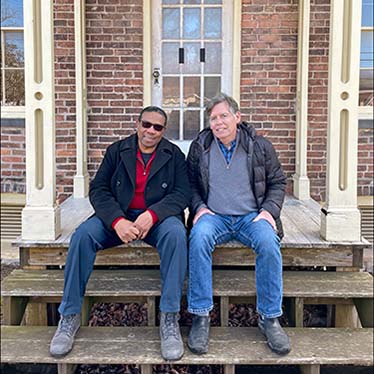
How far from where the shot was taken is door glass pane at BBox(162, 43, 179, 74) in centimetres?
486

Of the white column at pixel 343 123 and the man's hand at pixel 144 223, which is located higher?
the white column at pixel 343 123

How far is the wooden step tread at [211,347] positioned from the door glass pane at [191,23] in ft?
9.71

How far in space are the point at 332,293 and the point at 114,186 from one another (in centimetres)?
141

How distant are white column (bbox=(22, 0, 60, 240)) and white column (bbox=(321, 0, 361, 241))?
1.72 meters

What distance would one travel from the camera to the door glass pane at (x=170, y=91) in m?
4.92

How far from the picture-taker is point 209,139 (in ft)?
10.0

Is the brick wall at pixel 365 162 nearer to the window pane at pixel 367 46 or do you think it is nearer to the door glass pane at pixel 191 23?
the window pane at pixel 367 46

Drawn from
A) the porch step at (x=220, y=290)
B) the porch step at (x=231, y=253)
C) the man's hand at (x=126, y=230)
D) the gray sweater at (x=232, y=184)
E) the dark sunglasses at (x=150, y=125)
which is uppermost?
the dark sunglasses at (x=150, y=125)

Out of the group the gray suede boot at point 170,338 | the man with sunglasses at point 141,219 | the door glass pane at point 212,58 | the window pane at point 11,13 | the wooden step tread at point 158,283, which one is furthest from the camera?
the window pane at point 11,13

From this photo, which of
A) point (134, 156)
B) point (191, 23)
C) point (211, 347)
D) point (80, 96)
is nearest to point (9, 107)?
point (80, 96)

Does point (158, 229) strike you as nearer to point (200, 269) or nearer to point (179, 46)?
point (200, 269)

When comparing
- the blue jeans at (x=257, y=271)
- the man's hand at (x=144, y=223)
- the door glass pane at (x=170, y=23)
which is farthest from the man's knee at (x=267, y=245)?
the door glass pane at (x=170, y=23)

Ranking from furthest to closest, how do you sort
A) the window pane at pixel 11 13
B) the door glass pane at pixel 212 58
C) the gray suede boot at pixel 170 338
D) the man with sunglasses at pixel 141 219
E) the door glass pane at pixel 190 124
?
the window pane at pixel 11 13 → the door glass pane at pixel 190 124 → the door glass pane at pixel 212 58 → the man with sunglasses at pixel 141 219 → the gray suede boot at pixel 170 338

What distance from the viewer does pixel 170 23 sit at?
4832 mm
